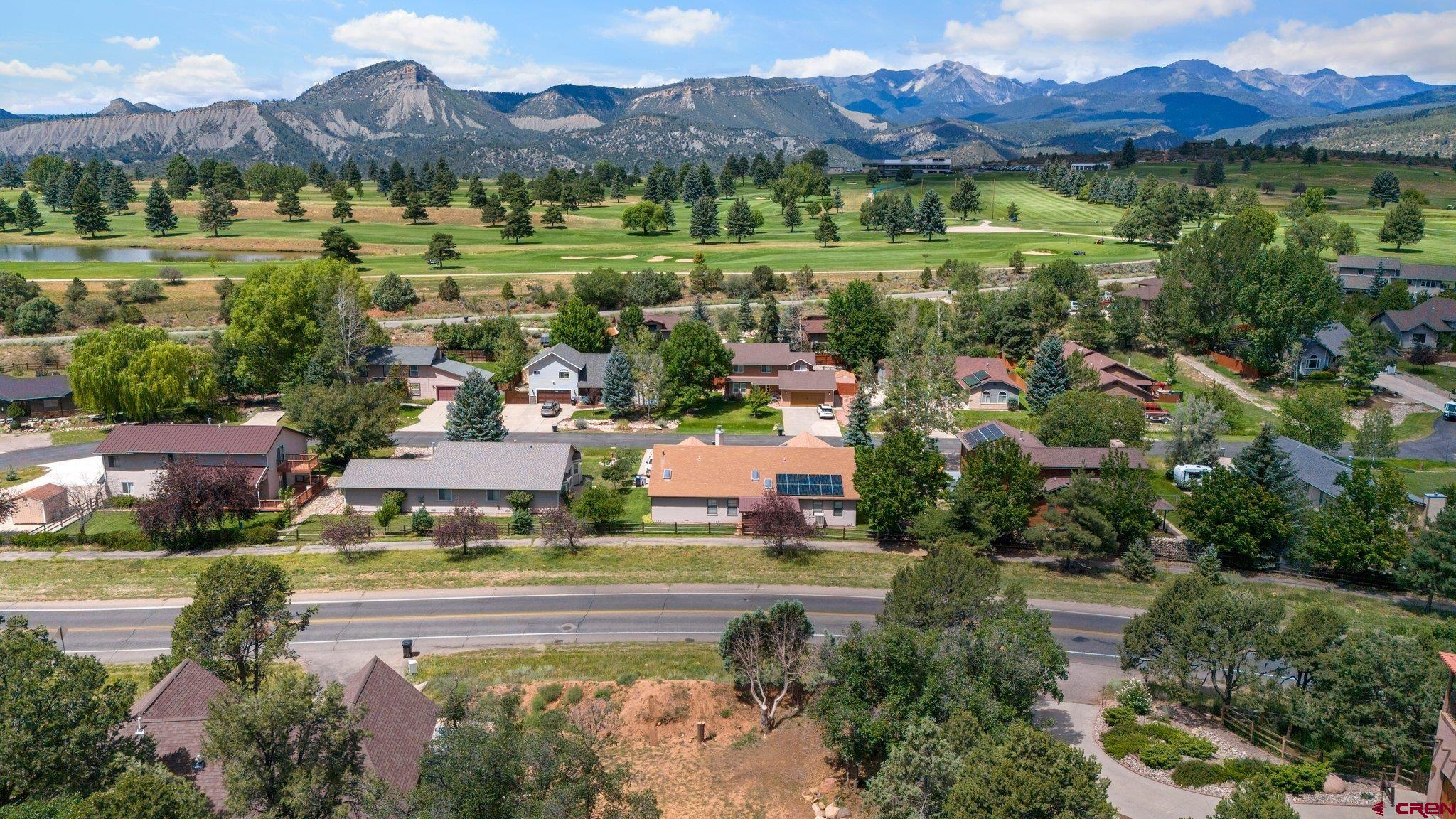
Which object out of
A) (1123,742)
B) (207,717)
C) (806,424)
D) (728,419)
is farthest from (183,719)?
(806,424)

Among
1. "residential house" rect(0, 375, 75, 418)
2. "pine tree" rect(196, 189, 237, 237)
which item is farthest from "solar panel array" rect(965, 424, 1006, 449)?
"pine tree" rect(196, 189, 237, 237)

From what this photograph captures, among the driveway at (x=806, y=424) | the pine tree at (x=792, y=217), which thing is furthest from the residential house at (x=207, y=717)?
the pine tree at (x=792, y=217)

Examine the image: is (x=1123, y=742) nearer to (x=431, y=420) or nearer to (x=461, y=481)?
(x=461, y=481)

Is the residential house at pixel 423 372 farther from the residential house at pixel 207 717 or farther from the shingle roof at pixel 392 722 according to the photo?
the shingle roof at pixel 392 722

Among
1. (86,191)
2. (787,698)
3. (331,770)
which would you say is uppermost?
(86,191)

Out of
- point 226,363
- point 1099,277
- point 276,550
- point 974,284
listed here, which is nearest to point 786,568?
point 276,550

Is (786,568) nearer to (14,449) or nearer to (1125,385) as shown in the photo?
(1125,385)
